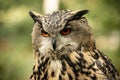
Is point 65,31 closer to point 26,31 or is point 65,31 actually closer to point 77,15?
point 77,15

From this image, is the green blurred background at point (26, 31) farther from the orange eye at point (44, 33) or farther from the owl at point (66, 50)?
the orange eye at point (44, 33)

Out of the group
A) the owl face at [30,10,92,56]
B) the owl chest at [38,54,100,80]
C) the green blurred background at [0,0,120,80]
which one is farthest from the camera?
the green blurred background at [0,0,120,80]

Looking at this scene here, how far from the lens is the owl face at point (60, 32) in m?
5.93

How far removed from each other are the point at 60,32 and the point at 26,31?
4.53 meters

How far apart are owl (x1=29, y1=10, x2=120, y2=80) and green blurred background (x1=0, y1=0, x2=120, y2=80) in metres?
3.24

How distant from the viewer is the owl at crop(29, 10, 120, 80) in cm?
595

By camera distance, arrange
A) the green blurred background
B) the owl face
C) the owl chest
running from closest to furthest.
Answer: the owl face < the owl chest < the green blurred background

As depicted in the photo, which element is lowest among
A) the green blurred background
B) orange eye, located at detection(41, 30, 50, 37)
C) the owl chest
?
the owl chest

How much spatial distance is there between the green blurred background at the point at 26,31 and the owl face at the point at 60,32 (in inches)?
130

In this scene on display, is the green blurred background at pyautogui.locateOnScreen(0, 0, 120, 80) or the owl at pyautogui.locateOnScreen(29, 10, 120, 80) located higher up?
the green blurred background at pyautogui.locateOnScreen(0, 0, 120, 80)

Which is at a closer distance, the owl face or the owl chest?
the owl face

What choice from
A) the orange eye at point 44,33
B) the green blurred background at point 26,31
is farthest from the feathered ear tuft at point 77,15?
the green blurred background at point 26,31

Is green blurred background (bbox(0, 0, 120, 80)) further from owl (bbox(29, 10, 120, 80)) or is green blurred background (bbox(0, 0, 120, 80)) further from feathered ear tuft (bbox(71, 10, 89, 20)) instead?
feathered ear tuft (bbox(71, 10, 89, 20))

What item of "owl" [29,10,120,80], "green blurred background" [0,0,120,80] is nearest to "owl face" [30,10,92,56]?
"owl" [29,10,120,80]
